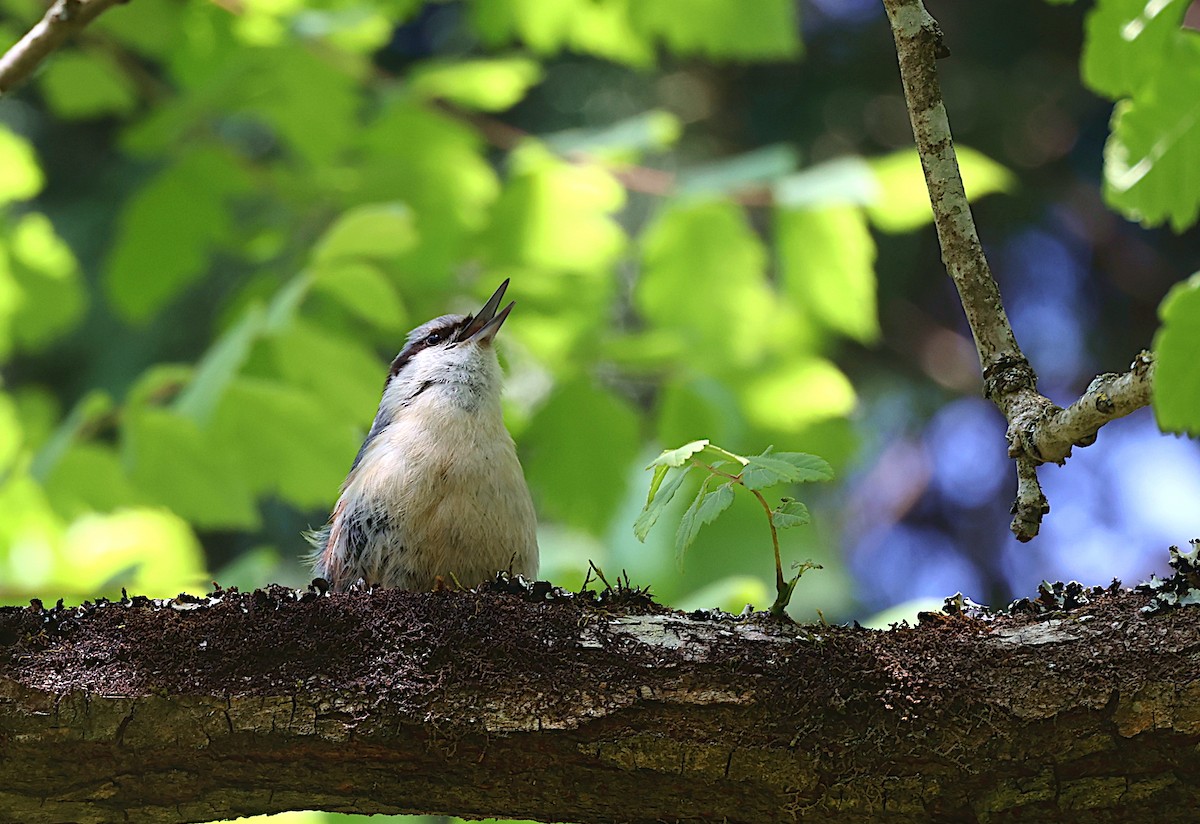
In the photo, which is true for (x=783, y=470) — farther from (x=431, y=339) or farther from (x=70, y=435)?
(x=70, y=435)

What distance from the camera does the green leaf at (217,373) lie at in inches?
133

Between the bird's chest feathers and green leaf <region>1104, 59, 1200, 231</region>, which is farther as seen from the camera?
the bird's chest feathers

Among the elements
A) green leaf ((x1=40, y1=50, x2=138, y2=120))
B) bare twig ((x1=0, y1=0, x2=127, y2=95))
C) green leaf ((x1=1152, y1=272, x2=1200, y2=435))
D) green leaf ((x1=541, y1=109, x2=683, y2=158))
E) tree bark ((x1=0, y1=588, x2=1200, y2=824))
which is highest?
green leaf ((x1=40, y1=50, x2=138, y2=120))

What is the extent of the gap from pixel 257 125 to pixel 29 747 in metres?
5.35

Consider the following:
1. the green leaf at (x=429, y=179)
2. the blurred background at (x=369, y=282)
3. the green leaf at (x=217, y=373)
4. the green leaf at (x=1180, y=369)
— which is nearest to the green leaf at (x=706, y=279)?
the blurred background at (x=369, y=282)

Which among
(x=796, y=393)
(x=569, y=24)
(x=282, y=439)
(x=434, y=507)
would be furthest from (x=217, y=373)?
(x=569, y=24)

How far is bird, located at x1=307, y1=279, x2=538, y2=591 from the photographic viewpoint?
281 cm

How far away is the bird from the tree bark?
61 cm

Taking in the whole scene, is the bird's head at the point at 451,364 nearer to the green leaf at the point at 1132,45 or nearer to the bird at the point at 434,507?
the bird at the point at 434,507

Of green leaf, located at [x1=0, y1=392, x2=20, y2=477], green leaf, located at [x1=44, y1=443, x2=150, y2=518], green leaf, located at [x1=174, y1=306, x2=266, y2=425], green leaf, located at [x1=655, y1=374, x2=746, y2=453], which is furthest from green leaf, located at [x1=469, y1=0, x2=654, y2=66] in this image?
green leaf, located at [x1=0, y1=392, x2=20, y2=477]

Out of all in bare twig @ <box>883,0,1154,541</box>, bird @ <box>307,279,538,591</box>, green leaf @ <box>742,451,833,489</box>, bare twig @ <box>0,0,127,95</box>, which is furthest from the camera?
bird @ <box>307,279,538,591</box>

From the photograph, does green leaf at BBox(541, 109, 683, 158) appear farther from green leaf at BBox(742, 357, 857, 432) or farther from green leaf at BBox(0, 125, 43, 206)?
green leaf at BBox(0, 125, 43, 206)

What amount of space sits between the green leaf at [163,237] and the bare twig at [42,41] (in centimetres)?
220

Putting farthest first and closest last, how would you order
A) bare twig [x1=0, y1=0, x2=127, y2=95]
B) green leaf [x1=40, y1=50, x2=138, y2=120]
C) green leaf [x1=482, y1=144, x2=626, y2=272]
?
green leaf [x1=40, y1=50, x2=138, y2=120], green leaf [x1=482, y1=144, x2=626, y2=272], bare twig [x1=0, y1=0, x2=127, y2=95]
